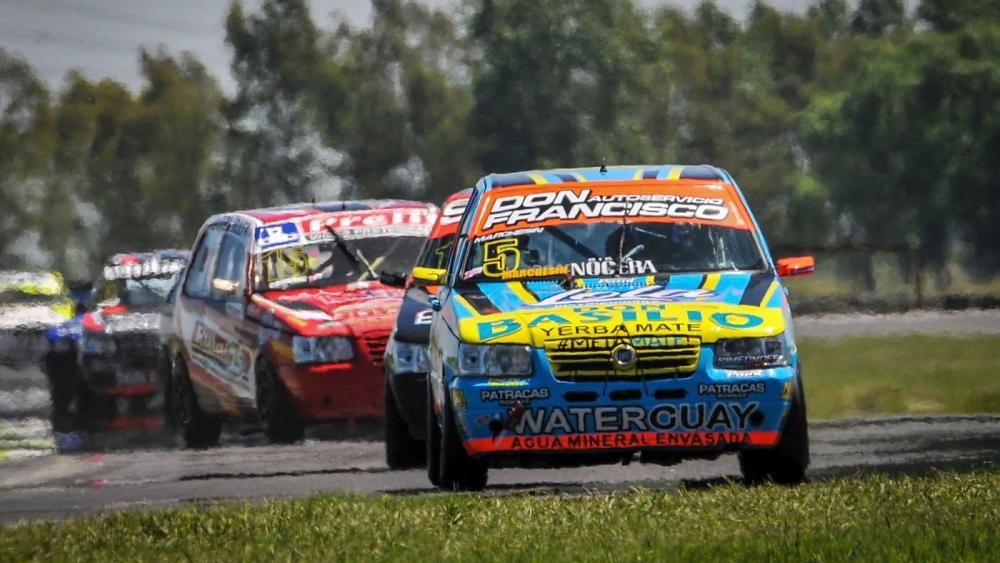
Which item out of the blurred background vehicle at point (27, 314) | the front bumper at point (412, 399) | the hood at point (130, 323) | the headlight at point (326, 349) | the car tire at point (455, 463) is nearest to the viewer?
the car tire at point (455, 463)

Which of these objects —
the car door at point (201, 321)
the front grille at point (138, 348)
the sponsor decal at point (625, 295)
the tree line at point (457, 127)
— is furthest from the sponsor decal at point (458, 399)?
the tree line at point (457, 127)

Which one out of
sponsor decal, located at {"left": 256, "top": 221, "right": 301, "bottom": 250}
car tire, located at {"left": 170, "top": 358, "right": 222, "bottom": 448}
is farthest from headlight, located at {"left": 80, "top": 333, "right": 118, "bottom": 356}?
sponsor decal, located at {"left": 256, "top": 221, "right": 301, "bottom": 250}

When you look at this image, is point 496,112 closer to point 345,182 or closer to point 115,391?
point 345,182

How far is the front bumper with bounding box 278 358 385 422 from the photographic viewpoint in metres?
15.5

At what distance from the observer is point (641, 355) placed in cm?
1010

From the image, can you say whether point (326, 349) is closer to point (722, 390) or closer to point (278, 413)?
point (278, 413)

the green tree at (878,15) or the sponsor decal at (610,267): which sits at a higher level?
the green tree at (878,15)

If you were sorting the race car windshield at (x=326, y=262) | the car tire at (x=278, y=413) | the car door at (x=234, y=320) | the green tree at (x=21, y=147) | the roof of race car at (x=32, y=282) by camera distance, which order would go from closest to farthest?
1. the car tire at (x=278, y=413)
2. the car door at (x=234, y=320)
3. the race car windshield at (x=326, y=262)
4. the roof of race car at (x=32, y=282)
5. the green tree at (x=21, y=147)

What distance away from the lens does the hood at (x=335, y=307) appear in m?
15.6

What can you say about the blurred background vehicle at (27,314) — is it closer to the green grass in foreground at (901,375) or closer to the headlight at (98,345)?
the headlight at (98,345)

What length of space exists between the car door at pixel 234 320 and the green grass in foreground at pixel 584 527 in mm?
5651

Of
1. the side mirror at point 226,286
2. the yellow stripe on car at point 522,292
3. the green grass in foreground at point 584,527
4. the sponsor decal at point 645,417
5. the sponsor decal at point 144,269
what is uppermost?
the sponsor decal at point 144,269

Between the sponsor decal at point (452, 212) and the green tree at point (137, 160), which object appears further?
the green tree at point (137, 160)

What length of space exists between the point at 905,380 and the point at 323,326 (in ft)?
33.8
